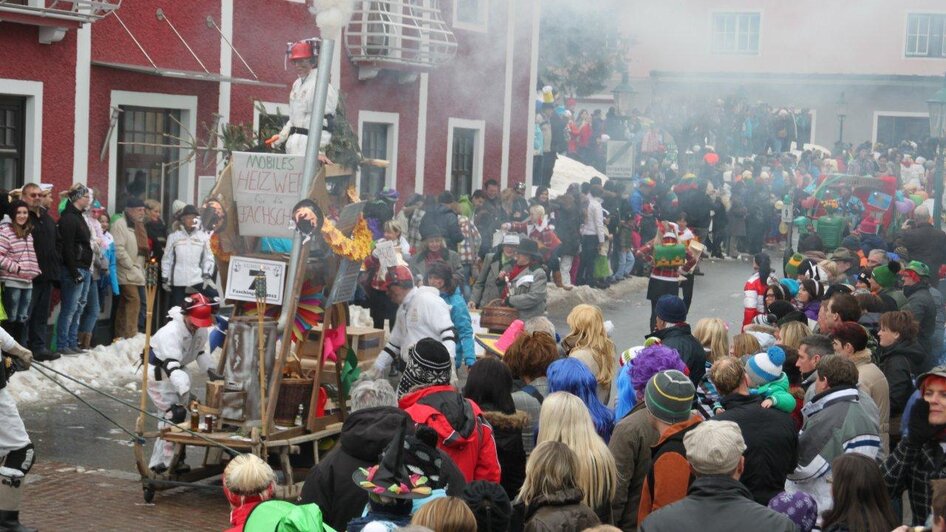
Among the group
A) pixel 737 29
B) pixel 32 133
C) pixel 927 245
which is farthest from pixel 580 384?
pixel 737 29

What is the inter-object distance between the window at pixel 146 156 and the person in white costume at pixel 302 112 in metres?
6.63

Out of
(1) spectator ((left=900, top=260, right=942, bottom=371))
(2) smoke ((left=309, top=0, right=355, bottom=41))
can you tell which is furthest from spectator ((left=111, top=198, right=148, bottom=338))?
(1) spectator ((left=900, top=260, right=942, bottom=371))

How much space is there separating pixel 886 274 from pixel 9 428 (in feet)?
26.0

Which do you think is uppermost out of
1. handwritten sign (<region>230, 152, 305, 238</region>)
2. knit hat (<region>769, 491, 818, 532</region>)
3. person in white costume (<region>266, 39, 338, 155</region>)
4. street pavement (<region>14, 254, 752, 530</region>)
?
person in white costume (<region>266, 39, 338, 155</region>)

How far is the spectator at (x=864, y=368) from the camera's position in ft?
30.2

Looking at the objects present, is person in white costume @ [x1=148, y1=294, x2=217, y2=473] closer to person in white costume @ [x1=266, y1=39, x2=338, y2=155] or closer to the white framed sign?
the white framed sign

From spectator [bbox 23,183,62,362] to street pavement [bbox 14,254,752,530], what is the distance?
0.95 m

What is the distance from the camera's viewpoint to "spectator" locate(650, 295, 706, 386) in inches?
377

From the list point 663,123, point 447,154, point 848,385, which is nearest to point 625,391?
point 848,385

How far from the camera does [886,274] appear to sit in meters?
13.5

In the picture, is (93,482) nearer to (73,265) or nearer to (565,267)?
(73,265)

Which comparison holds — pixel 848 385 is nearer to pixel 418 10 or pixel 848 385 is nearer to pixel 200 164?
pixel 200 164

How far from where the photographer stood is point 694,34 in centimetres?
4681

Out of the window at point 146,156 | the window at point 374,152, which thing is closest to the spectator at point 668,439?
the window at point 146,156
